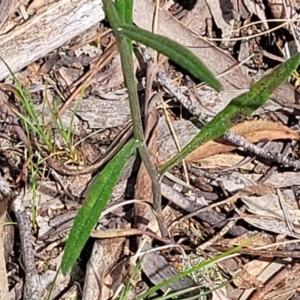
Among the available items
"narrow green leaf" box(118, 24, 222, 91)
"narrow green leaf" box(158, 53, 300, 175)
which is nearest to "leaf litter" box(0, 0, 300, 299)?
"narrow green leaf" box(158, 53, 300, 175)

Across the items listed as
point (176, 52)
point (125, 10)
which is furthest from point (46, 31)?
point (176, 52)

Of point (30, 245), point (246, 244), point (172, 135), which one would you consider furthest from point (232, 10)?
point (30, 245)

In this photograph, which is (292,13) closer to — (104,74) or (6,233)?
(104,74)

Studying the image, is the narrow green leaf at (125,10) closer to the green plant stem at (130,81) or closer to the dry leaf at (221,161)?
the green plant stem at (130,81)

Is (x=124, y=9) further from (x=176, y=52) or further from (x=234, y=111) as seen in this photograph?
(x=234, y=111)

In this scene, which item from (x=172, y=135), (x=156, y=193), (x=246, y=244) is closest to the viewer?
(x=156, y=193)

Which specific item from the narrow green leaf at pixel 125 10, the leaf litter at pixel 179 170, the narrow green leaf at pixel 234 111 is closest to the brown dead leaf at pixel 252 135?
the leaf litter at pixel 179 170

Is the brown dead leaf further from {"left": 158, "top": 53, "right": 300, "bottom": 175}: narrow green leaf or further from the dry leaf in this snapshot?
{"left": 158, "top": 53, "right": 300, "bottom": 175}: narrow green leaf
